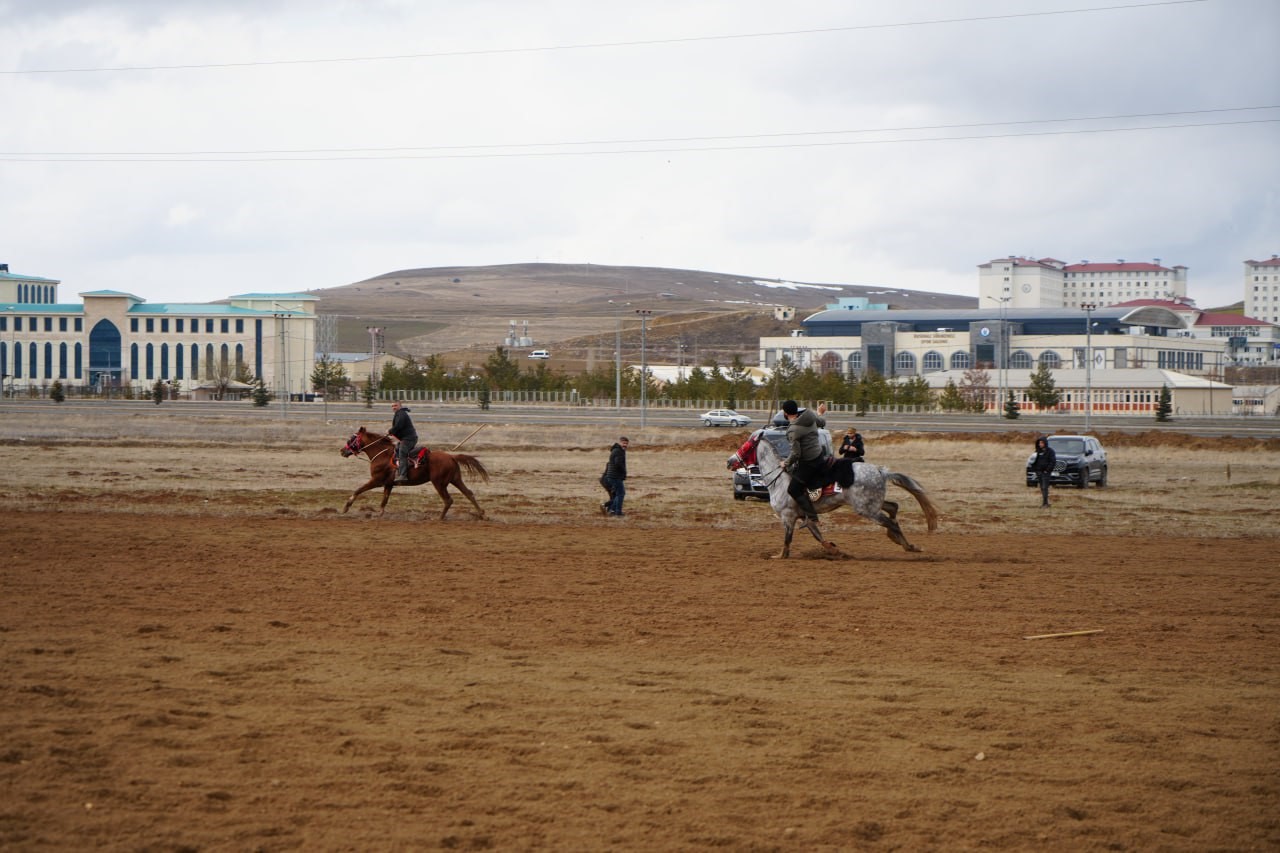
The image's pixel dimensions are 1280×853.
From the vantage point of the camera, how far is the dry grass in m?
24.8

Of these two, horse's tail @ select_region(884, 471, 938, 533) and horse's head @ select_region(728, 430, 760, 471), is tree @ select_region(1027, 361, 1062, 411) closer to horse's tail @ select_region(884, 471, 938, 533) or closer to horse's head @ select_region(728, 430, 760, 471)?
horse's tail @ select_region(884, 471, 938, 533)

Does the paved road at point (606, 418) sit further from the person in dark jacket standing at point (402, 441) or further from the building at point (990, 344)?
the person in dark jacket standing at point (402, 441)

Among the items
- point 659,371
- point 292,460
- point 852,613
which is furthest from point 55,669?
point 659,371

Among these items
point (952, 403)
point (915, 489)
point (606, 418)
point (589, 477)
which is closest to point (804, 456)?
point (915, 489)

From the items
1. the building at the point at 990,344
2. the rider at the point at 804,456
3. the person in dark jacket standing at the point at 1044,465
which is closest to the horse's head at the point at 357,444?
the rider at the point at 804,456

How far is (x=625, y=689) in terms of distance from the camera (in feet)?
33.1

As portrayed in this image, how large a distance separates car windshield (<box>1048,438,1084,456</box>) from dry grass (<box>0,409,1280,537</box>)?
4.86 feet

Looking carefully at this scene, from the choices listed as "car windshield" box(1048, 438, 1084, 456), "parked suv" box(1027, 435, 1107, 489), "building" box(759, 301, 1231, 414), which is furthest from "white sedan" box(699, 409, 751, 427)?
"building" box(759, 301, 1231, 414)

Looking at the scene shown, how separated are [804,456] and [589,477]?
19.8 m

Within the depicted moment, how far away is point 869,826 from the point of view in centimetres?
709

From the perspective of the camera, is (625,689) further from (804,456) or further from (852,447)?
(852,447)

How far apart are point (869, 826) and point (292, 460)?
122ft

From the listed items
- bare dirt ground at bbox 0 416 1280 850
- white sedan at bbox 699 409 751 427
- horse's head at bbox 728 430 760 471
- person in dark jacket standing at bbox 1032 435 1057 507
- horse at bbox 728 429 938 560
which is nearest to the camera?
bare dirt ground at bbox 0 416 1280 850

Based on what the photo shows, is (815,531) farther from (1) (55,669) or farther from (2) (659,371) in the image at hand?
(2) (659,371)
